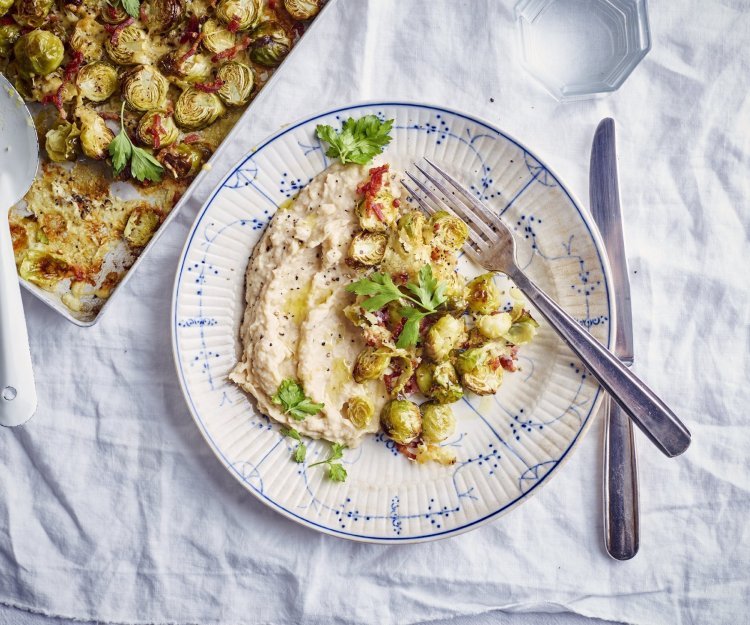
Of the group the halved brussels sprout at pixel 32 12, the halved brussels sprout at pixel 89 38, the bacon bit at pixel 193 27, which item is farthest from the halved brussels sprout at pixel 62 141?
the bacon bit at pixel 193 27

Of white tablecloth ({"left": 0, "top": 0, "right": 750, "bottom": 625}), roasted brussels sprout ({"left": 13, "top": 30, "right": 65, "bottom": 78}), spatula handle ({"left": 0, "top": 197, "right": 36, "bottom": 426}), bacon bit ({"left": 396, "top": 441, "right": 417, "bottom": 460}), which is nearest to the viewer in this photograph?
spatula handle ({"left": 0, "top": 197, "right": 36, "bottom": 426})

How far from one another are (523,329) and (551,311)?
0.50 ft

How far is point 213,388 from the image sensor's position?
2.39 meters

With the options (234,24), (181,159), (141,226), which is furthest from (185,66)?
(141,226)

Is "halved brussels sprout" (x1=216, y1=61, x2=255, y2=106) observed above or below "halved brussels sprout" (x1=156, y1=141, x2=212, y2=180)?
above

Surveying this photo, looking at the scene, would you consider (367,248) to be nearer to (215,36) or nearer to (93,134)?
(215,36)

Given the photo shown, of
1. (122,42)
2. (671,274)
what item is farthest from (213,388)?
(671,274)

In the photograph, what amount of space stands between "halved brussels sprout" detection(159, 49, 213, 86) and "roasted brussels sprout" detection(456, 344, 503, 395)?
4.73ft

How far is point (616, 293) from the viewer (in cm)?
254

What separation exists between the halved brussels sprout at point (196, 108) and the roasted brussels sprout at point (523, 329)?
4.50ft

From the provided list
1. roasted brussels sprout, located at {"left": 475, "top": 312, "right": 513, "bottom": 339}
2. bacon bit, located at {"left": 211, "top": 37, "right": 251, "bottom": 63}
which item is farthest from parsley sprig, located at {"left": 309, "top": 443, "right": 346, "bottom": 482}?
bacon bit, located at {"left": 211, "top": 37, "right": 251, "bottom": 63}

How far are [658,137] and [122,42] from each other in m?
2.12

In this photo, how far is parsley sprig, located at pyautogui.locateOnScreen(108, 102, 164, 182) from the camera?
7.66 feet

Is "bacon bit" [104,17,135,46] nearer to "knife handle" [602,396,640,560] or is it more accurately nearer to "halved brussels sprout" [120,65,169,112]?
"halved brussels sprout" [120,65,169,112]
